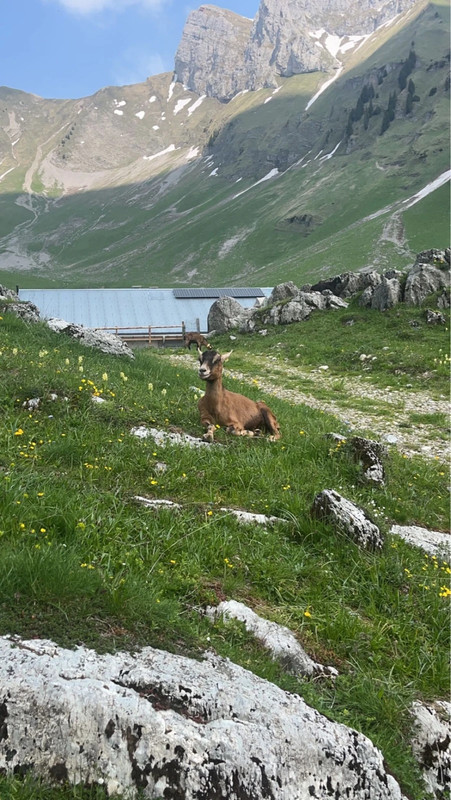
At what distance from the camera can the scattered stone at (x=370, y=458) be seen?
30.4ft

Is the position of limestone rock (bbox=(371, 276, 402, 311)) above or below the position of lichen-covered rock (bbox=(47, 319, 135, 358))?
above

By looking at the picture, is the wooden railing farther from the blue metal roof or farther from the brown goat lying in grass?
the brown goat lying in grass

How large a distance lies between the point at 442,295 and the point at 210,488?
31.7 metres

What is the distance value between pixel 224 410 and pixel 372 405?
10.6 metres

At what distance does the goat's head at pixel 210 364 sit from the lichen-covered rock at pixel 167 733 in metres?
7.10

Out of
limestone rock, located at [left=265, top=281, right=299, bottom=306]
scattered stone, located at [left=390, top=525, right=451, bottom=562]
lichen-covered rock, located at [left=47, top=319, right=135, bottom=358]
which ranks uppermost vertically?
limestone rock, located at [left=265, top=281, right=299, bottom=306]

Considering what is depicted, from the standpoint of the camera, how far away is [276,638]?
15.4 ft

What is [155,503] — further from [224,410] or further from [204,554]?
[224,410]

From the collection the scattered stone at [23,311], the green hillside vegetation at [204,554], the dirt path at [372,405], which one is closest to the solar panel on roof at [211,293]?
the dirt path at [372,405]

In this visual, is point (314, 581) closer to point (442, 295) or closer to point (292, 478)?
point (292, 478)

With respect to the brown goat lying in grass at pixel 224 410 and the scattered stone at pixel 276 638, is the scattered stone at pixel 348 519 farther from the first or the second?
the brown goat lying in grass at pixel 224 410

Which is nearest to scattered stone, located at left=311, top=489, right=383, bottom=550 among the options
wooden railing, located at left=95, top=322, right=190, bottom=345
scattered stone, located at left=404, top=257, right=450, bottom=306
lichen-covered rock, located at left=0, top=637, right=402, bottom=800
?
lichen-covered rock, located at left=0, top=637, right=402, bottom=800

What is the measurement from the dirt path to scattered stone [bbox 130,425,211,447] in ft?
23.2

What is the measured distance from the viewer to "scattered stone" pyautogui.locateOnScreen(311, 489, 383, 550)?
21.9 feet
